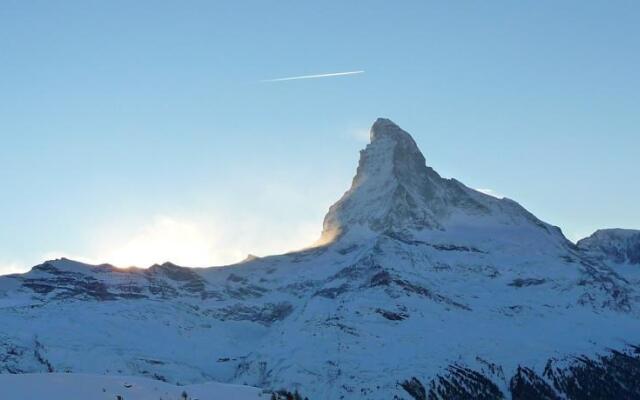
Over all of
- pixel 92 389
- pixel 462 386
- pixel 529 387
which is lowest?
pixel 529 387

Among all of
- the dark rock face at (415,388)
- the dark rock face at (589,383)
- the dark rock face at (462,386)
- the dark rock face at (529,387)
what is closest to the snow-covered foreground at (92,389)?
the dark rock face at (415,388)

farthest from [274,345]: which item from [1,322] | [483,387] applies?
[1,322]

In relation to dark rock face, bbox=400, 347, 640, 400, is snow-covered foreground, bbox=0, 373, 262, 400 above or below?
above

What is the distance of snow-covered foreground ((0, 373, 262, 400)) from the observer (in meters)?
36.9

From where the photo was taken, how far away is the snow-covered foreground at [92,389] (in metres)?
36.9

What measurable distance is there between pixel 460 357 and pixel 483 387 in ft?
45.8

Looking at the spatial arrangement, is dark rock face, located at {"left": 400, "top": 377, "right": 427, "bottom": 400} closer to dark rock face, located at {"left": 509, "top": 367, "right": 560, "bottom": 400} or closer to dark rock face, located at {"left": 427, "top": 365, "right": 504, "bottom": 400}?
dark rock face, located at {"left": 427, "top": 365, "right": 504, "bottom": 400}

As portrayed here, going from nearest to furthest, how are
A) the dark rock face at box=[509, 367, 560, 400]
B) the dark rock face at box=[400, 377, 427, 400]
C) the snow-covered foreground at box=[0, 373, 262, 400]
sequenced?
the snow-covered foreground at box=[0, 373, 262, 400], the dark rock face at box=[400, 377, 427, 400], the dark rock face at box=[509, 367, 560, 400]

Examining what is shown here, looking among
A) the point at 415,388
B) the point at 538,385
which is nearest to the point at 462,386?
the point at 415,388

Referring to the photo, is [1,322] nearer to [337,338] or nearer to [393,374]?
[337,338]

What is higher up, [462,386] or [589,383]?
[462,386]

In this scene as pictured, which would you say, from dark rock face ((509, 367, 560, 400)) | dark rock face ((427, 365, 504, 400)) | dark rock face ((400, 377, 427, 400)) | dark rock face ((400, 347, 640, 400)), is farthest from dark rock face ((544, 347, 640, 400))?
dark rock face ((400, 377, 427, 400))

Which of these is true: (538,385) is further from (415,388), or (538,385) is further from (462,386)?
(415,388)

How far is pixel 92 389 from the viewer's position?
37.8m
